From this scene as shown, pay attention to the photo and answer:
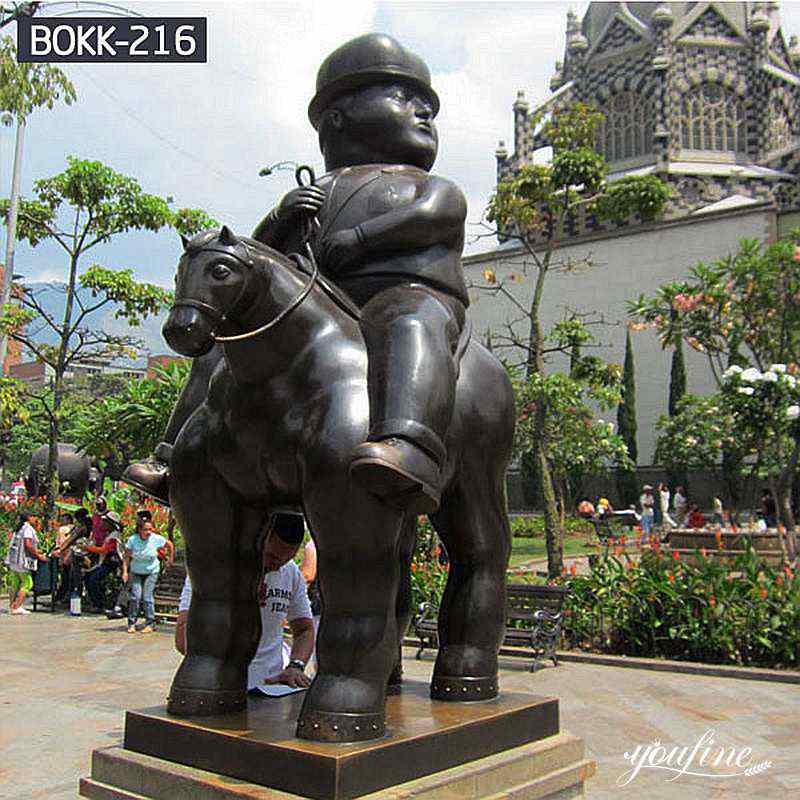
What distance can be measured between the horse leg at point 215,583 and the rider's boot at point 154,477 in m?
0.24

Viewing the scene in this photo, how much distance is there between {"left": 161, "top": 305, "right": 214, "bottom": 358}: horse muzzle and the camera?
2.73 meters

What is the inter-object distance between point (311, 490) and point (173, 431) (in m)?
0.89

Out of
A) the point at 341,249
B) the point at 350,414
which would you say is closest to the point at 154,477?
the point at 350,414

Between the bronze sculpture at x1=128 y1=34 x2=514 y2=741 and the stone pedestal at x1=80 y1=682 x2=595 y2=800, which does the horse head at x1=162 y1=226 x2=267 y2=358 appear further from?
the stone pedestal at x1=80 y1=682 x2=595 y2=800

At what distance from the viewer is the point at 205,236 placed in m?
2.89

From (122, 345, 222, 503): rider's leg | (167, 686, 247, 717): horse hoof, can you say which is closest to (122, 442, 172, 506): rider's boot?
(122, 345, 222, 503): rider's leg

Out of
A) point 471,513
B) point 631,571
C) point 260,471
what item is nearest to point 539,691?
point 631,571

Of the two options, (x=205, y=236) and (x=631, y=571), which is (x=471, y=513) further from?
(x=631, y=571)

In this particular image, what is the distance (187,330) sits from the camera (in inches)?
107

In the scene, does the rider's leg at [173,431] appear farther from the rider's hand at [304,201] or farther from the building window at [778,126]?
the building window at [778,126]

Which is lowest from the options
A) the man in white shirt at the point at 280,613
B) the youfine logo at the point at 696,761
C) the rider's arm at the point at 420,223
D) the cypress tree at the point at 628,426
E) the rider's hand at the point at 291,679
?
the youfine logo at the point at 696,761

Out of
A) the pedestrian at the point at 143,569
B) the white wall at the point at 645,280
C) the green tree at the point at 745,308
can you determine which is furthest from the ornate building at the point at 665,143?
the pedestrian at the point at 143,569

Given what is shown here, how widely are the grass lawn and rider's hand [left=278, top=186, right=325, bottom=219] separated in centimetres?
1558

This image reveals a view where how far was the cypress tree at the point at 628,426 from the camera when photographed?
116 ft
